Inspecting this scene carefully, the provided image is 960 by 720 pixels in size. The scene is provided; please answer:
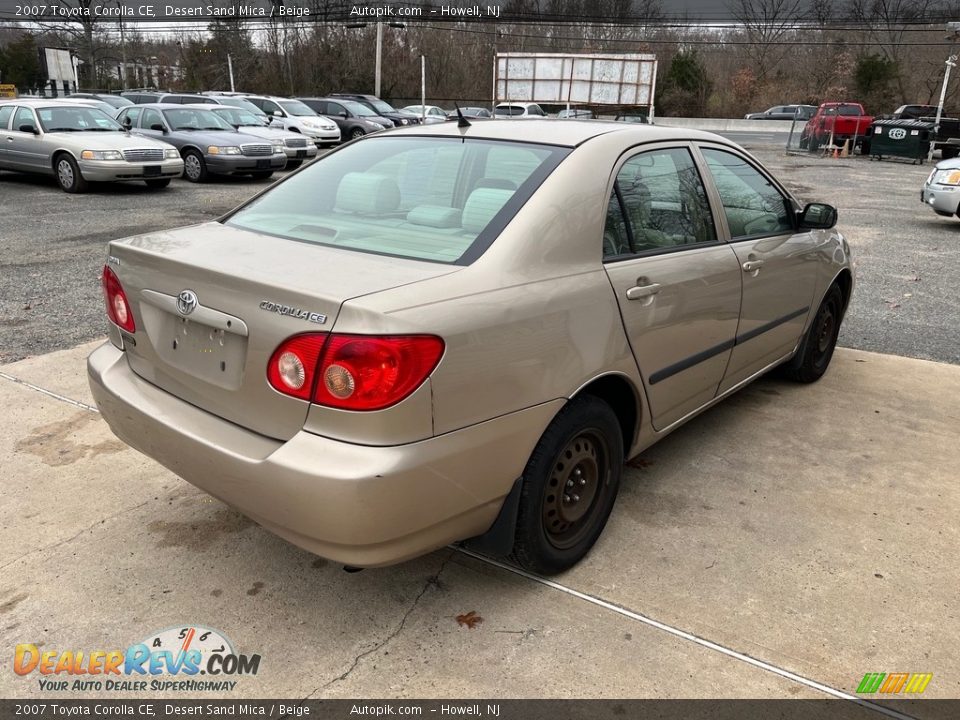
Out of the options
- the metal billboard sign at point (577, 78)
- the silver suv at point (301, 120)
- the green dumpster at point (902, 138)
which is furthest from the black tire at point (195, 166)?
the green dumpster at point (902, 138)

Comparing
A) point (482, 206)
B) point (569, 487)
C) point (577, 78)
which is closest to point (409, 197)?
point (482, 206)

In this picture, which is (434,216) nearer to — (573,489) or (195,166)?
(573,489)

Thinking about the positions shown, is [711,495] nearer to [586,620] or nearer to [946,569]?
[946,569]

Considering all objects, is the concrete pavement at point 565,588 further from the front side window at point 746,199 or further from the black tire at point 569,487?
the front side window at point 746,199

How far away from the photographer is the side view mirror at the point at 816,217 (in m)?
4.11

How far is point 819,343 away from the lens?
186 inches

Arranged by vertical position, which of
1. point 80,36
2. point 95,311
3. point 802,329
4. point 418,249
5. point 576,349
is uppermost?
point 80,36

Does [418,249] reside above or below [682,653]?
above

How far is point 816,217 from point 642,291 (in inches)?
75.2

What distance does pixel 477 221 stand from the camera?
256cm

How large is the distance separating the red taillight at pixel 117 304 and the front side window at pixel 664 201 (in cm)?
188

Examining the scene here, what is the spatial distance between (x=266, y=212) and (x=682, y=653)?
226 cm

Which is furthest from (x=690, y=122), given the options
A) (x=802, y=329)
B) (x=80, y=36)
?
(x=802, y=329)

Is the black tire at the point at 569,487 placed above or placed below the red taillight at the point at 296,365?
below
